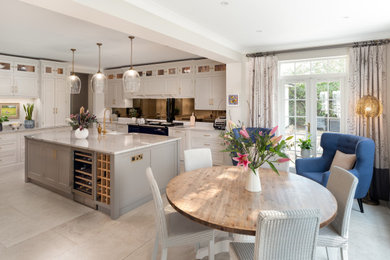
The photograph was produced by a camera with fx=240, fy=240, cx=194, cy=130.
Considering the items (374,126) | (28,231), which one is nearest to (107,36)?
(28,231)

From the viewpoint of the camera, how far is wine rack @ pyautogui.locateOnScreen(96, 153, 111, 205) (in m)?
3.19

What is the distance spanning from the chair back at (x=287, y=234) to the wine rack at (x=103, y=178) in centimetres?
240

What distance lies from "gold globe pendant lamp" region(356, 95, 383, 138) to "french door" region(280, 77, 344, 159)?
515mm

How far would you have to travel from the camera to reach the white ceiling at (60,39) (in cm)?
324

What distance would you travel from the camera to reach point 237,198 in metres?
1.88

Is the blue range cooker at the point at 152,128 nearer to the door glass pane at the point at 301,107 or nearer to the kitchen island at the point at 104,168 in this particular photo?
the kitchen island at the point at 104,168

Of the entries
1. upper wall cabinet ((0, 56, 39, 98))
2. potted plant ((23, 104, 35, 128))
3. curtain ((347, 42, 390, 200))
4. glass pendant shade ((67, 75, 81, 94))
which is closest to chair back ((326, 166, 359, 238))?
curtain ((347, 42, 390, 200))

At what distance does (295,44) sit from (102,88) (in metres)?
3.73

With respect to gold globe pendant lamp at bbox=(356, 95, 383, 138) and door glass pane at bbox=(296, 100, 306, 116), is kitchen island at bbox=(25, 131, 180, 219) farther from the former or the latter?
gold globe pendant lamp at bbox=(356, 95, 383, 138)

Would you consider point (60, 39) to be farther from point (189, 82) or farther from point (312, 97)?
point (312, 97)

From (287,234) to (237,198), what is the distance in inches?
23.8

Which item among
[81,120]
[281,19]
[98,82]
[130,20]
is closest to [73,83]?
[98,82]

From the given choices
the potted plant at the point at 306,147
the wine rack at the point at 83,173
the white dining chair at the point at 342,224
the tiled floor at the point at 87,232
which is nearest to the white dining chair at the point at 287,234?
the white dining chair at the point at 342,224

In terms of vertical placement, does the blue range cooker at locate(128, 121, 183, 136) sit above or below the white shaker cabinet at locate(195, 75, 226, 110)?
below
